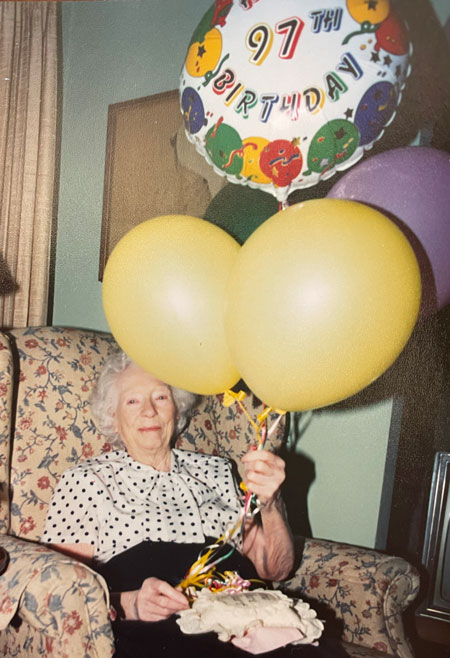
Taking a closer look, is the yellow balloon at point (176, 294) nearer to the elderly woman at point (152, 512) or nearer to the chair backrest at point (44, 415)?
the elderly woman at point (152, 512)

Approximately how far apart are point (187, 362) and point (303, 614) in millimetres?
545

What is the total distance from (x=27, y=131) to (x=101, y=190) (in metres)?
0.23

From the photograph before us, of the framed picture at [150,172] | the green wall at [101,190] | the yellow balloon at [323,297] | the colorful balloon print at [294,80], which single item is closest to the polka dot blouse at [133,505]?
the green wall at [101,190]

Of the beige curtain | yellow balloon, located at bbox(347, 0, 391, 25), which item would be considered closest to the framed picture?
the beige curtain

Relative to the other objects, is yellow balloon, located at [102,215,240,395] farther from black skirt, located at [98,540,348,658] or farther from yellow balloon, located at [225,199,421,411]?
black skirt, located at [98,540,348,658]

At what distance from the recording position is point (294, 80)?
3.35 ft

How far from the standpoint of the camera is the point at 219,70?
3.47ft

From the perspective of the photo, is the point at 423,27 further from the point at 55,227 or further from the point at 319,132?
the point at 55,227

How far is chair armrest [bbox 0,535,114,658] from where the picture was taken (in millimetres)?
967

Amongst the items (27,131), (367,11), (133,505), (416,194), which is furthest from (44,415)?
(367,11)

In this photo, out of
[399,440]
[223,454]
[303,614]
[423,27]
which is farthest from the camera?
[223,454]

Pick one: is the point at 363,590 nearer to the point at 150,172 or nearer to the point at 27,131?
the point at 150,172

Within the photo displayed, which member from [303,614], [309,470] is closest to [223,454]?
[309,470]

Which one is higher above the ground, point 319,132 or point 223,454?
point 319,132
